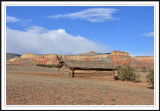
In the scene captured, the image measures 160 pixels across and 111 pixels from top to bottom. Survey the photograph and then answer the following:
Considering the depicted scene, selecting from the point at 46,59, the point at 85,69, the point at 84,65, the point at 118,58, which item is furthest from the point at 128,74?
the point at 46,59

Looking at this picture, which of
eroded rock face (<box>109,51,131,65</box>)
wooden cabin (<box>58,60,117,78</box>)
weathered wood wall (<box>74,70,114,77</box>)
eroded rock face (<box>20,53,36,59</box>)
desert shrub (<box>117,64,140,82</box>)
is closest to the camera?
wooden cabin (<box>58,60,117,78</box>)

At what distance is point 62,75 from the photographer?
2647cm

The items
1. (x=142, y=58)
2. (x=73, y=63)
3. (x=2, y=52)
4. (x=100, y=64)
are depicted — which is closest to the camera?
(x=2, y=52)

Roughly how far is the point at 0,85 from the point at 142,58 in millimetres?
117085

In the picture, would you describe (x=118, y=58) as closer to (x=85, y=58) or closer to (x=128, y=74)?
(x=85, y=58)

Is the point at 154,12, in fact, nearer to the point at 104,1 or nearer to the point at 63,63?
the point at 104,1

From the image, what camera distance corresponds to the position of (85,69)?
24562mm

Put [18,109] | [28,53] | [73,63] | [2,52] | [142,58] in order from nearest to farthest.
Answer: [18,109]
[2,52]
[73,63]
[142,58]
[28,53]

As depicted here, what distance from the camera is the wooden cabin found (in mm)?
23755

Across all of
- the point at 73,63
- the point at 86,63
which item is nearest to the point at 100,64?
the point at 86,63

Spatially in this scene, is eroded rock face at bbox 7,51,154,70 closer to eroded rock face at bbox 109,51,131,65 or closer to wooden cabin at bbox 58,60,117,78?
eroded rock face at bbox 109,51,131,65

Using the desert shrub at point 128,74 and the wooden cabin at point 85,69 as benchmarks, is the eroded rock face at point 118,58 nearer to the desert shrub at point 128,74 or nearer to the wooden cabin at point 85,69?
the wooden cabin at point 85,69

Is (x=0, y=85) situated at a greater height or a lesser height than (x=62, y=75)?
greater

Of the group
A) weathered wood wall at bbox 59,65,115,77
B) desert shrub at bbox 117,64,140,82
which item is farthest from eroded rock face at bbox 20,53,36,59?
desert shrub at bbox 117,64,140,82
